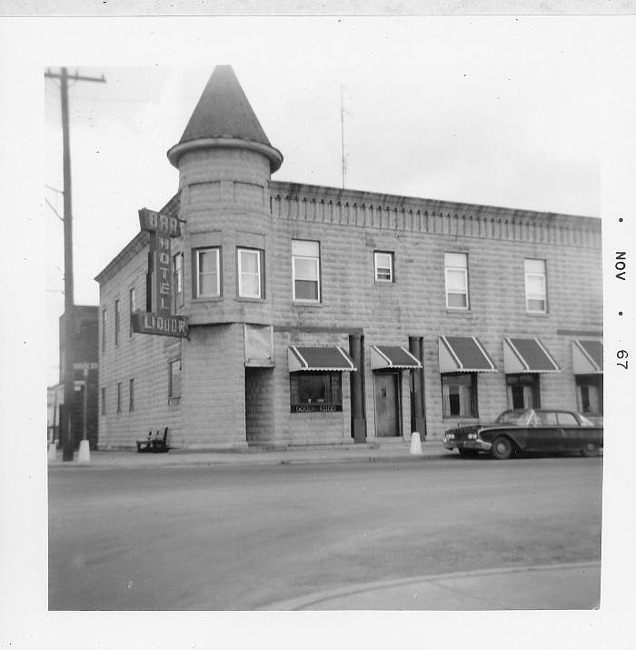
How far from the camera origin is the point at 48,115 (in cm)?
797

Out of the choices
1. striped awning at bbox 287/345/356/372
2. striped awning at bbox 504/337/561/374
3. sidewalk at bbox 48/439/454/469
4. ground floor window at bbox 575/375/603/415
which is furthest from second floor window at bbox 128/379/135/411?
ground floor window at bbox 575/375/603/415

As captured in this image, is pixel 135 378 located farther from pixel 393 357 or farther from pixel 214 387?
pixel 393 357

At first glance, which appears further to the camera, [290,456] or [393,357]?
[290,456]

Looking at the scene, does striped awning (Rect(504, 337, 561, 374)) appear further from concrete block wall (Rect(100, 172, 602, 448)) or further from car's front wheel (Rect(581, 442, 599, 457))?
car's front wheel (Rect(581, 442, 599, 457))

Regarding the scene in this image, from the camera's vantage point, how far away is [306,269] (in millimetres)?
19453

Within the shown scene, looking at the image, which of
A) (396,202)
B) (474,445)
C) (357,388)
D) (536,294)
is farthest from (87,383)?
(536,294)

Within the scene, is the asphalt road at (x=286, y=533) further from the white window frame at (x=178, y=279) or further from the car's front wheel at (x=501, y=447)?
the white window frame at (x=178, y=279)

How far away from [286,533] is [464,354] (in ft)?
28.6

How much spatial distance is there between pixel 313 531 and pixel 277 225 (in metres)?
12.1

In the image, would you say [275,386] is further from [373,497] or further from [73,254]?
[73,254]

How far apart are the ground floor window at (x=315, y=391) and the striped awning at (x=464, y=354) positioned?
2.84m

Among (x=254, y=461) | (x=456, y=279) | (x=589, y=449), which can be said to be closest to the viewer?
(x=589, y=449)

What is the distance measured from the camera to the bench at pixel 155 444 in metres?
20.1

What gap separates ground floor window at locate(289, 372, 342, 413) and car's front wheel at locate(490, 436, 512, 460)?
142 inches
